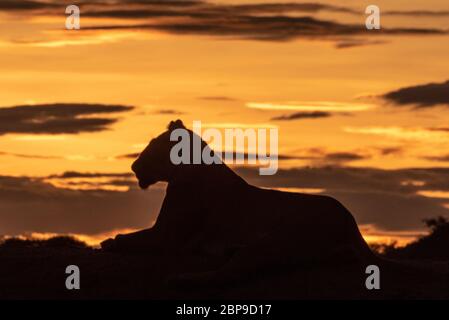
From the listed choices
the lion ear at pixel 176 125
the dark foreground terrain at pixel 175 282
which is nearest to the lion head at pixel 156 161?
the lion ear at pixel 176 125

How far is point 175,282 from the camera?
2950cm

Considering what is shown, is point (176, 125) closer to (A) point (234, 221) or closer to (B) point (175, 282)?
(A) point (234, 221)

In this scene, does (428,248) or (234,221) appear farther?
(428,248)

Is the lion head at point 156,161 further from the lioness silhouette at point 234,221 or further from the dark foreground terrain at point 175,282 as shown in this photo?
the dark foreground terrain at point 175,282

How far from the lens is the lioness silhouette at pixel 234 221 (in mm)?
30109

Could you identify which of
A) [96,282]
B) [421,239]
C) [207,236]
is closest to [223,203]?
[207,236]

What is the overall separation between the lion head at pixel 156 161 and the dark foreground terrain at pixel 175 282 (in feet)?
6.31

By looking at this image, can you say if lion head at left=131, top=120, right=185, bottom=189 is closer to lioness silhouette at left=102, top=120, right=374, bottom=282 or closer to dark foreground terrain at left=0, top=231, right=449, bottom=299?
lioness silhouette at left=102, top=120, right=374, bottom=282

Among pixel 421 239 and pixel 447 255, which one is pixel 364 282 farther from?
pixel 421 239

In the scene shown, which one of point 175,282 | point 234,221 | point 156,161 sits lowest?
point 175,282

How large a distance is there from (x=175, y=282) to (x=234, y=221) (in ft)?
7.22

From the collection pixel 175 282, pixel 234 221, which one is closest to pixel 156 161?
pixel 234 221

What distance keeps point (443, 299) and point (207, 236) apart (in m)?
4.59

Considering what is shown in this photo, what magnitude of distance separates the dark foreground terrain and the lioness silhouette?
33 cm
